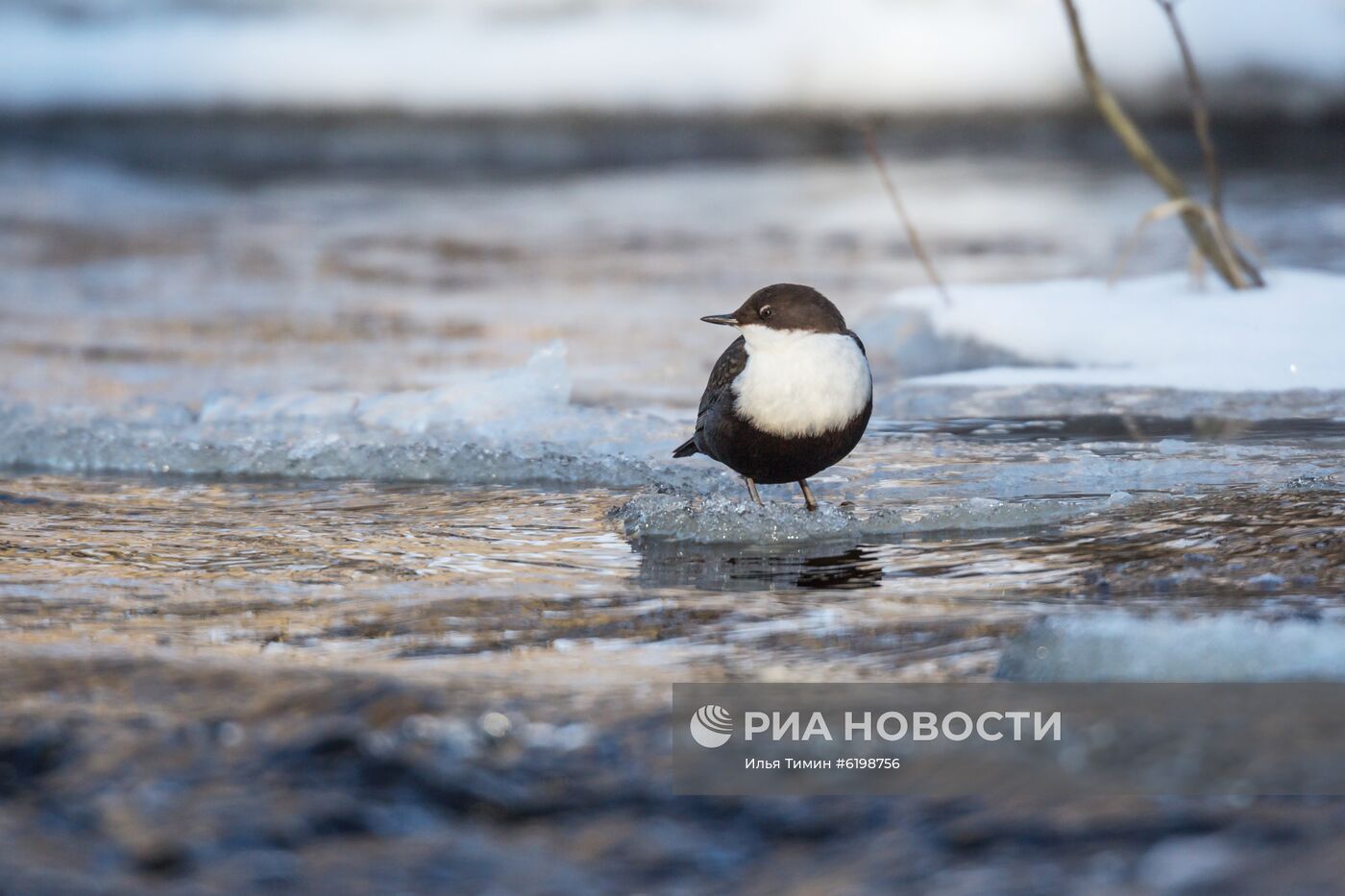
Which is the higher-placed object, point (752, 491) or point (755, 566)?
point (752, 491)

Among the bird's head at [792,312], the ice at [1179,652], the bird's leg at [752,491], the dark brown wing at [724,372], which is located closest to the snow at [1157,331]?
the bird's leg at [752,491]

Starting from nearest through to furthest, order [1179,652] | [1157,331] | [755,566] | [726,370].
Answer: [1179,652], [755,566], [726,370], [1157,331]

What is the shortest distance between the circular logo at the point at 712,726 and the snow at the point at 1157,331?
14.3ft

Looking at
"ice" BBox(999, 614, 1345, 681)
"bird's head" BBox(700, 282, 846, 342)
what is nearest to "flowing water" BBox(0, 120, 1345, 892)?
"ice" BBox(999, 614, 1345, 681)

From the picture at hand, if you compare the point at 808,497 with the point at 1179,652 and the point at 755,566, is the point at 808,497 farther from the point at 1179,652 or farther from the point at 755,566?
the point at 1179,652

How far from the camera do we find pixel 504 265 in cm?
1424

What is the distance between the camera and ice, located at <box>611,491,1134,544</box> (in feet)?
13.6

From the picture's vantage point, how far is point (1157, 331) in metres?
7.07

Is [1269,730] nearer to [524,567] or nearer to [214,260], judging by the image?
[524,567]

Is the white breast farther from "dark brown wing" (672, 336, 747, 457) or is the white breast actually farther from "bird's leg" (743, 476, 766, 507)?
"bird's leg" (743, 476, 766, 507)

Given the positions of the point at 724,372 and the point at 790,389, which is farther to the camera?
the point at 724,372

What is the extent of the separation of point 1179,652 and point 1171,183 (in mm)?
5370

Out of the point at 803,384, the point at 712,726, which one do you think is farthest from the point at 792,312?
the point at 712,726

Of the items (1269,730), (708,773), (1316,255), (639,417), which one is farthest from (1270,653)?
(1316,255)
